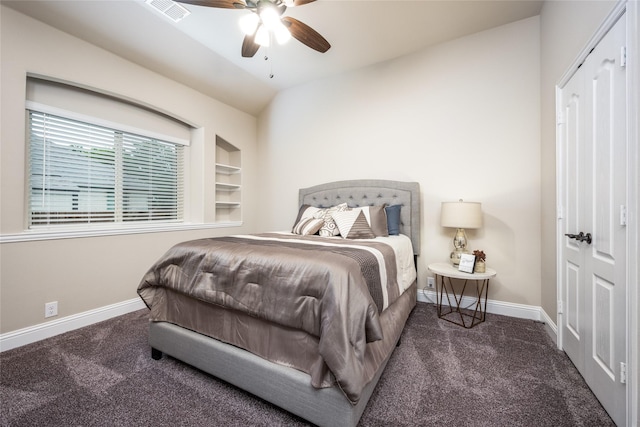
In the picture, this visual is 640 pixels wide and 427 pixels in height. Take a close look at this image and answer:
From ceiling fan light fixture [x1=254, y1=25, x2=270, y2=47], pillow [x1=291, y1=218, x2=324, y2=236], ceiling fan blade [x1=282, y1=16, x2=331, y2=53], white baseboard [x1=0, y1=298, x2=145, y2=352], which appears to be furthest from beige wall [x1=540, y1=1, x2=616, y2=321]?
white baseboard [x1=0, y1=298, x2=145, y2=352]

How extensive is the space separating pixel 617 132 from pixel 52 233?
404 cm

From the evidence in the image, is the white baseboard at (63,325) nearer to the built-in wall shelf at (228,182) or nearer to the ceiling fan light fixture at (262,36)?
the built-in wall shelf at (228,182)

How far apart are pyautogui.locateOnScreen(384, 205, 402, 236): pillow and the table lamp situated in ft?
1.56

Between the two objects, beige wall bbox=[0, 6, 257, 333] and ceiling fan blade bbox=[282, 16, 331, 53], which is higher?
ceiling fan blade bbox=[282, 16, 331, 53]

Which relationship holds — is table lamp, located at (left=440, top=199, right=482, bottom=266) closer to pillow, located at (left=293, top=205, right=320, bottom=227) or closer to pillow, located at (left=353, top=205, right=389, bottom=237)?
pillow, located at (left=353, top=205, right=389, bottom=237)

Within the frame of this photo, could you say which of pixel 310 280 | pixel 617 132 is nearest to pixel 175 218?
pixel 310 280

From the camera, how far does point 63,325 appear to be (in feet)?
7.75

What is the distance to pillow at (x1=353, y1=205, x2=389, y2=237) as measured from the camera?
2.79m

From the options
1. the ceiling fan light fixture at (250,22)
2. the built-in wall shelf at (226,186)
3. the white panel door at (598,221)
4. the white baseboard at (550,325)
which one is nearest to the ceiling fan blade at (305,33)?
the ceiling fan light fixture at (250,22)

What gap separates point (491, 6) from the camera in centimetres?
246

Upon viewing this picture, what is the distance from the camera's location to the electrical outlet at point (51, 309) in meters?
2.28

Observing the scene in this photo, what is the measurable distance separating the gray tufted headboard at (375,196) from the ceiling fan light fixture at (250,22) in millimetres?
2017

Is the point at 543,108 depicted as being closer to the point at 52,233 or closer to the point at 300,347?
the point at 300,347

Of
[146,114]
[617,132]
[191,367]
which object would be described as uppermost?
[146,114]
